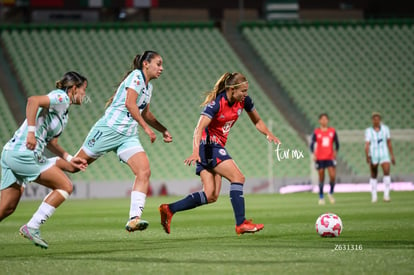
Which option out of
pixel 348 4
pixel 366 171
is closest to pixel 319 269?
pixel 366 171

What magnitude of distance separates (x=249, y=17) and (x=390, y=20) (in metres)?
5.84

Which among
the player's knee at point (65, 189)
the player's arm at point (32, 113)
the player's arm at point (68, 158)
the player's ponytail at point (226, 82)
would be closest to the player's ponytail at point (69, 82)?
the player's arm at point (32, 113)

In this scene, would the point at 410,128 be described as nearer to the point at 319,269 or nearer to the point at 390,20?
the point at 390,20

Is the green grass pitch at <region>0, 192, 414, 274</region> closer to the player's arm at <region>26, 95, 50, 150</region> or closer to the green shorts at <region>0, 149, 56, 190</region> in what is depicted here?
the green shorts at <region>0, 149, 56, 190</region>

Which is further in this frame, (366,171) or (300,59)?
(300,59)

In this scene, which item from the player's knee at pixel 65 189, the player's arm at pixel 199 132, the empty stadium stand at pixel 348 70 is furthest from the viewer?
the empty stadium stand at pixel 348 70

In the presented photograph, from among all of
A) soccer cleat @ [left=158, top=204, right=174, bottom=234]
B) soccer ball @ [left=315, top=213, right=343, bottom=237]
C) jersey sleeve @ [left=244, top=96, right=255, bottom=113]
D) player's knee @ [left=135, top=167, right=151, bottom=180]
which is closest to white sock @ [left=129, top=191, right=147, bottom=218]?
player's knee @ [left=135, top=167, right=151, bottom=180]

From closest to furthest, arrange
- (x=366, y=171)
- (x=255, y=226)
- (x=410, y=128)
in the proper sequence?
(x=255, y=226)
(x=366, y=171)
(x=410, y=128)

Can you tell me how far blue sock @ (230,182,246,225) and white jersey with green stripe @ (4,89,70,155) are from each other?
8.25 feet

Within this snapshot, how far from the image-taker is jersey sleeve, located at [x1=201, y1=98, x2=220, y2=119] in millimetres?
10141

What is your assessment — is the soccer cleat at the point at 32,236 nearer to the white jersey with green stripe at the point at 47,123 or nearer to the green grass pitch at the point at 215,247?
the green grass pitch at the point at 215,247

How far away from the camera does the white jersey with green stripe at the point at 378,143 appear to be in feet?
67.6

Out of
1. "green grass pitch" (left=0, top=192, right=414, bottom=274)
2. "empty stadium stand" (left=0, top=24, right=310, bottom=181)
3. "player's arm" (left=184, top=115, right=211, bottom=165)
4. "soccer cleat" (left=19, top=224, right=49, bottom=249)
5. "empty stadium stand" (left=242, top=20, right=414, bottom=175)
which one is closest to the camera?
"green grass pitch" (left=0, top=192, right=414, bottom=274)

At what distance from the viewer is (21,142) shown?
861 centimetres
